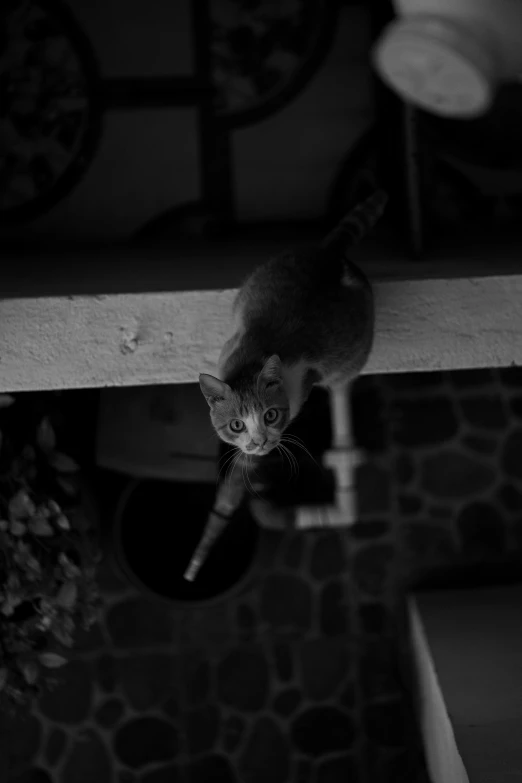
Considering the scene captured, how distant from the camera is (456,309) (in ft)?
7.00

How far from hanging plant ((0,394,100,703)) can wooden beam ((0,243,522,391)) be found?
0.18 meters

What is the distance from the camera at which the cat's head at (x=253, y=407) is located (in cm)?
156

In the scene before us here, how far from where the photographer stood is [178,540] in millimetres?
3061

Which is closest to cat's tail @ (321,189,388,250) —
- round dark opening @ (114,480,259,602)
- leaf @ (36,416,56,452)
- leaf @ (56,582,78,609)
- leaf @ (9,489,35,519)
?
leaf @ (36,416,56,452)

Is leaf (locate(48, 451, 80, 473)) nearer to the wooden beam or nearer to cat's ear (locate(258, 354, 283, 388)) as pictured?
the wooden beam

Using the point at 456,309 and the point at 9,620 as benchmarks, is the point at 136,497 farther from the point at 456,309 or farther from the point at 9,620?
the point at 456,309

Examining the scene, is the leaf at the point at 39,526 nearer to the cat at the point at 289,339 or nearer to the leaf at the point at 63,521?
the leaf at the point at 63,521

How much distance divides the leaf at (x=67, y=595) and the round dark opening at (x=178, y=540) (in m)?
0.75

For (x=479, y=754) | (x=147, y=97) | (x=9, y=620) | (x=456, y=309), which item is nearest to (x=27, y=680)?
(x=9, y=620)

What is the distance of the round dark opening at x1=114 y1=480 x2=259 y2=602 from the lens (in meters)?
3.00

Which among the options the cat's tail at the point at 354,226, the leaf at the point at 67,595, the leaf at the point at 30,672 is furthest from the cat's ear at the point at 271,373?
the leaf at the point at 30,672

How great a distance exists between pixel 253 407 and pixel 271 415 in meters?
0.06

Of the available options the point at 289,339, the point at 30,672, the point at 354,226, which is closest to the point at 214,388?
the point at 289,339

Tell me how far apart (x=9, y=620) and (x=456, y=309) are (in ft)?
5.01
